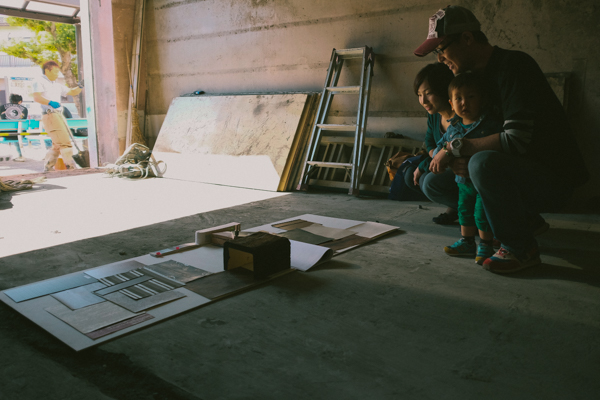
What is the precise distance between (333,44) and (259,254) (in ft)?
11.0

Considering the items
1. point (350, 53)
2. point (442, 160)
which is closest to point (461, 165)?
point (442, 160)

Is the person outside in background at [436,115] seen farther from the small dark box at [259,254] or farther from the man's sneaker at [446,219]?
the small dark box at [259,254]

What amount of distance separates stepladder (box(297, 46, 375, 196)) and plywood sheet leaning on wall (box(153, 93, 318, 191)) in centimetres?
18

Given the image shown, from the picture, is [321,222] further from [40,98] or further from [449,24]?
[40,98]

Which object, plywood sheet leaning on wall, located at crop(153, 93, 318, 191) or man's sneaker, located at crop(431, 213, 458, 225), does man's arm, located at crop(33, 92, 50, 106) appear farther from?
man's sneaker, located at crop(431, 213, 458, 225)

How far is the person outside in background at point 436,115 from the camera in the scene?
238 centimetres

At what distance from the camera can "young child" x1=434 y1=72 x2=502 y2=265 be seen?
6.55ft

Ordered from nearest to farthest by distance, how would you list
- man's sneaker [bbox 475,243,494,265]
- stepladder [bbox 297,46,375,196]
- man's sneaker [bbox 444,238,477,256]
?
1. man's sneaker [bbox 475,243,494,265]
2. man's sneaker [bbox 444,238,477,256]
3. stepladder [bbox 297,46,375,196]

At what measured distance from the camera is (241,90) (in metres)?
5.39

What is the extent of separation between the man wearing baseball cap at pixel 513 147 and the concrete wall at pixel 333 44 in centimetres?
193

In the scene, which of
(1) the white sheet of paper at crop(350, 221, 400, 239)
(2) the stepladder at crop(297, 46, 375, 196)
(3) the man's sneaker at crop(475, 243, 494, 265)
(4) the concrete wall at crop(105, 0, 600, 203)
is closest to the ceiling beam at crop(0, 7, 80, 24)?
(4) the concrete wall at crop(105, 0, 600, 203)

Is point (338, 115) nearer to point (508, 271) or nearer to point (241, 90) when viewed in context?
point (241, 90)

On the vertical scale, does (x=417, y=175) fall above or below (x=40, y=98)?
below

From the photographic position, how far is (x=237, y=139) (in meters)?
4.94
